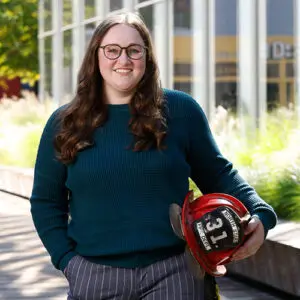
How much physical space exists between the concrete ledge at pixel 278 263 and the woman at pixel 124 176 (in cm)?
412

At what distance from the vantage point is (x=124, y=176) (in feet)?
10.6

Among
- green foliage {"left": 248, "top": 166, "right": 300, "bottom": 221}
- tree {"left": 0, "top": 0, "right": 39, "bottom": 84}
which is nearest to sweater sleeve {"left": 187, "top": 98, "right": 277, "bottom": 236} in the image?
green foliage {"left": 248, "top": 166, "right": 300, "bottom": 221}

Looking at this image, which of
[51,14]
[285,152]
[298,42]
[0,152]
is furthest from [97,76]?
[51,14]

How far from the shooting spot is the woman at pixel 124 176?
3188mm

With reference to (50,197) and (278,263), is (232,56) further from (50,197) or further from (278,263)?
(50,197)

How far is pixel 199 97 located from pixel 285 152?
22.3 ft

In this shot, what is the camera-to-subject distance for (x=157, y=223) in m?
3.20

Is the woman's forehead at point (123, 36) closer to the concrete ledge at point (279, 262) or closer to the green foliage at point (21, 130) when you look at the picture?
the concrete ledge at point (279, 262)

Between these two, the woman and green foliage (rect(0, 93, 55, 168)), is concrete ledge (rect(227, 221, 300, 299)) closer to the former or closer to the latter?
the woman

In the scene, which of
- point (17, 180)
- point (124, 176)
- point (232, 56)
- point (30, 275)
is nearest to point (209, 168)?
point (124, 176)

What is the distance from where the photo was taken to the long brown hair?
3277 mm

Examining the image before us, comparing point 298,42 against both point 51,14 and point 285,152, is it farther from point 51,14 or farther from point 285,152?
point 51,14

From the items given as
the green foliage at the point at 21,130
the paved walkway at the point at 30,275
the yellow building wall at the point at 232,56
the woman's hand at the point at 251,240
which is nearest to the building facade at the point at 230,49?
the yellow building wall at the point at 232,56

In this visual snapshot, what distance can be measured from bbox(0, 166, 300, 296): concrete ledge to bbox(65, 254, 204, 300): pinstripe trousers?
14.0ft
